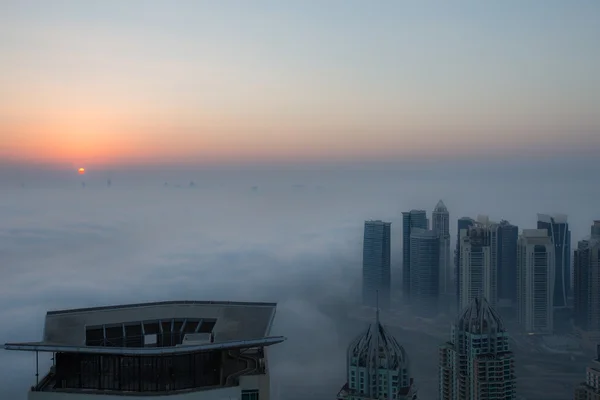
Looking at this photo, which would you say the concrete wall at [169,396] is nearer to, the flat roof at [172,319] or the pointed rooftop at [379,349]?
the flat roof at [172,319]

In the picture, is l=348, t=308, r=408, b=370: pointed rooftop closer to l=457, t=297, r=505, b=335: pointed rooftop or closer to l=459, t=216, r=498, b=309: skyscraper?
l=457, t=297, r=505, b=335: pointed rooftop

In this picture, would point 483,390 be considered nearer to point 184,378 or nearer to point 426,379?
point 426,379

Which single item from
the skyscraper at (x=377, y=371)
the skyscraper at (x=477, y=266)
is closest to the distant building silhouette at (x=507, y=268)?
the skyscraper at (x=477, y=266)

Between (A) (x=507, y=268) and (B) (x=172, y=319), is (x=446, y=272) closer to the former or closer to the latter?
(A) (x=507, y=268)

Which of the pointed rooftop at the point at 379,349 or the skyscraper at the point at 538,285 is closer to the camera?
the pointed rooftop at the point at 379,349

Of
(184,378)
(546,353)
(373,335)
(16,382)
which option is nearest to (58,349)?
(184,378)

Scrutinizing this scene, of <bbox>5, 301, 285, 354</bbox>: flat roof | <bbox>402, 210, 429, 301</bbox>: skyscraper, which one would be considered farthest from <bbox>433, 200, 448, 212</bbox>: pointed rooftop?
<bbox>5, 301, 285, 354</bbox>: flat roof
